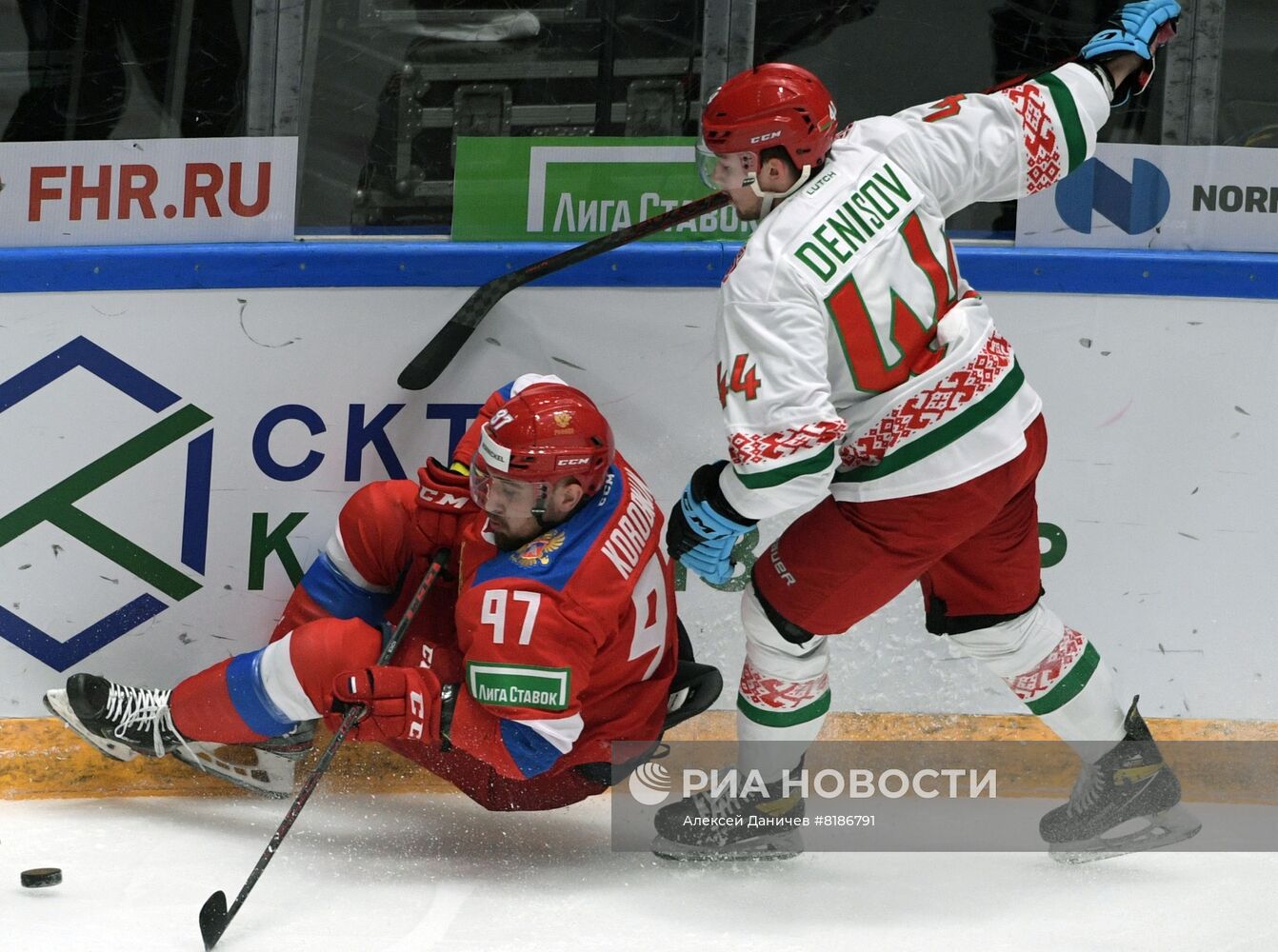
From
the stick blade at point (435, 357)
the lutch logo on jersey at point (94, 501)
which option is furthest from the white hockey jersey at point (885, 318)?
the lutch logo on jersey at point (94, 501)

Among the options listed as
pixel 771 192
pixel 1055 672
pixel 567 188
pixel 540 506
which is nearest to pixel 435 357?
pixel 567 188

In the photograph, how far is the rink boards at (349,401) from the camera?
9.84 feet

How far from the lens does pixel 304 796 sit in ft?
8.20

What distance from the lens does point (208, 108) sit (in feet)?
10.00

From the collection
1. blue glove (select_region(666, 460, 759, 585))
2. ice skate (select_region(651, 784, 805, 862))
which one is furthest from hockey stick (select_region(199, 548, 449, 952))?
ice skate (select_region(651, 784, 805, 862))

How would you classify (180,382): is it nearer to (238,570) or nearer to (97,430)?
(97,430)

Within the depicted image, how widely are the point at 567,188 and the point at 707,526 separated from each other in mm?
897

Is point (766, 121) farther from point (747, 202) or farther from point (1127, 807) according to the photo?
point (1127, 807)

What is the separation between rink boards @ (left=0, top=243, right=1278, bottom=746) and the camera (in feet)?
9.84

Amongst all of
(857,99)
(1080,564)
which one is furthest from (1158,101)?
(1080,564)

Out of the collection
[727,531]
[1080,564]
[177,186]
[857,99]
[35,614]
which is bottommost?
[35,614]

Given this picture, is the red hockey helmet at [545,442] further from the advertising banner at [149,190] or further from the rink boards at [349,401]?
the advertising banner at [149,190]

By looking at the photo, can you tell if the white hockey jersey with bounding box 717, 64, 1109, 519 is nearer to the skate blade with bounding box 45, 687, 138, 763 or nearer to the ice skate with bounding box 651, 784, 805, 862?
Answer: the ice skate with bounding box 651, 784, 805, 862

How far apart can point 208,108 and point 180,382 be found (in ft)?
1.79
